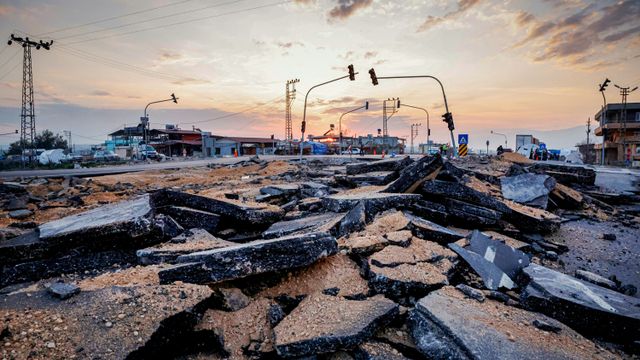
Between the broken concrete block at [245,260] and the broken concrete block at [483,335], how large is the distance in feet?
3.77

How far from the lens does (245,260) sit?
2.92 m

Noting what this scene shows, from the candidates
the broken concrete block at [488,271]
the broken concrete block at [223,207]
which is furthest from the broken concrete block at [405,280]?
the broken concrete block at [223,207]

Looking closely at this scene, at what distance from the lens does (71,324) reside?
2352 millimetres

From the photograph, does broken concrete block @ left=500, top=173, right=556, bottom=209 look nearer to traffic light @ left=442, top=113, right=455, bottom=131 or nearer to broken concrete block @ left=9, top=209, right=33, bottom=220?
traffic light @ left=442, top=113, right=455, bottom=131

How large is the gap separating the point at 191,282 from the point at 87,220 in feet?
7.80

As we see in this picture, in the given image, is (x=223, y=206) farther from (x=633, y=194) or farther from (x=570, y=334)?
(x=633, y=194)

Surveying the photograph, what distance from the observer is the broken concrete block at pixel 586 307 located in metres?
2.65

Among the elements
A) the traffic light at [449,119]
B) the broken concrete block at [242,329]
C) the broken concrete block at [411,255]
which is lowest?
the broken concrete block at [242,329]

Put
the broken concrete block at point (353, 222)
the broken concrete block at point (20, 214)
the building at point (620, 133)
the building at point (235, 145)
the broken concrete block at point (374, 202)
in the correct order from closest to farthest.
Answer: the broken concrete block at point (353, 222)
the broken concrete block at point (374, 202)
the broken concrete block at point (20, 214)
the building at point (620, 133)
the building at point (235, 145)

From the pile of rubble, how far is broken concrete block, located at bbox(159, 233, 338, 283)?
0.01 m

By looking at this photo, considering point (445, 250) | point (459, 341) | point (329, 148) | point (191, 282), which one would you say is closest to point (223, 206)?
point (191, 282)

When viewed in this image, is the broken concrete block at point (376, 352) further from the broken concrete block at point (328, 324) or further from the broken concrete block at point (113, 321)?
the broken concrete block at point (113, 321)

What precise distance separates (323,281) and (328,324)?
2.55ft

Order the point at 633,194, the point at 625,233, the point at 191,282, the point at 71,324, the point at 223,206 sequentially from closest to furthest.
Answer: the point at 71,324 → the point at 191,282 → the point at 223,206 → the point at 625,233 → the point at 633,194
